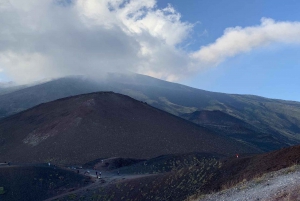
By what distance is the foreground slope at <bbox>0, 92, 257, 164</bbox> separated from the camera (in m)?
62.5

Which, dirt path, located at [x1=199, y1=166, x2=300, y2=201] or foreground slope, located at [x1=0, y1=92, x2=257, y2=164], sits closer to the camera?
dirt path, located at [x1=199, y1=166, x2=300, y2=201]

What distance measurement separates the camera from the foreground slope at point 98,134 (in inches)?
2462

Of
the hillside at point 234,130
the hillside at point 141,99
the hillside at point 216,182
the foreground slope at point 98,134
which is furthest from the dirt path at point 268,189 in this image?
the hillside at point 141,99

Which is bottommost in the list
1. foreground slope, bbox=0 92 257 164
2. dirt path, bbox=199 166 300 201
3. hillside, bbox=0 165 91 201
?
hillside, bbox=0 165 91 201

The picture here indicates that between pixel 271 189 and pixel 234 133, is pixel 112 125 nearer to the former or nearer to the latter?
pixel 234 133

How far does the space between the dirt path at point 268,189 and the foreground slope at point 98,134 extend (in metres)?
44.6

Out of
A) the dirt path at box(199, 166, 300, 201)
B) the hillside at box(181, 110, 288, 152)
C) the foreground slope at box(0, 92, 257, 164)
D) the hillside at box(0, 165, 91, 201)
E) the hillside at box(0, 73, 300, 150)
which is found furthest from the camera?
the hillside at box(0, 73, 300, 150)

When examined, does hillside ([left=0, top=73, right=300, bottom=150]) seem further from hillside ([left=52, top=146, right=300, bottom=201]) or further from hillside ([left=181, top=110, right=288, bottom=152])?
hillside ([left=52, top=146, right=300, bottom=201])

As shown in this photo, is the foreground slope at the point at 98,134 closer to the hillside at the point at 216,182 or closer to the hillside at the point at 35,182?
the hillside at the point at 35,182

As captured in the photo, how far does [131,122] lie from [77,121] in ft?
38.9

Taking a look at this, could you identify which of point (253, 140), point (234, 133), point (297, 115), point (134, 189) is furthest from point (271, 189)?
point (297, 115)

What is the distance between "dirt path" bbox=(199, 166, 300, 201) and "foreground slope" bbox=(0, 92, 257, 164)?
146 ft

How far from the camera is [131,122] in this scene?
76812 mm

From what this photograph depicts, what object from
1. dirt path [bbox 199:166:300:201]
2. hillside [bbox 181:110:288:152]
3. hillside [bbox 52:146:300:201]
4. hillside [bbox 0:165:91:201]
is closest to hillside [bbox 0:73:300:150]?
hillside [bbox 181:110:288:152]
